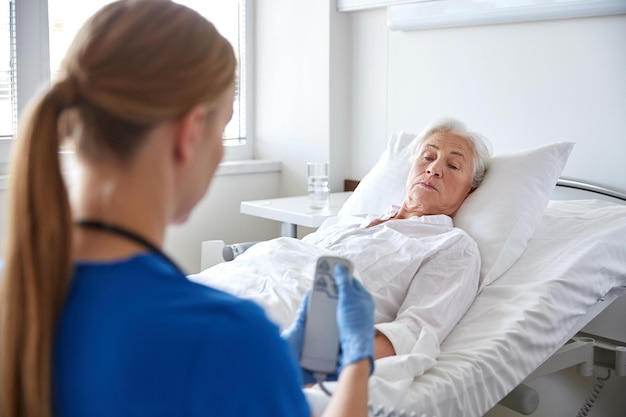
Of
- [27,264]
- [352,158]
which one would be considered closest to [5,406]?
[27,264]

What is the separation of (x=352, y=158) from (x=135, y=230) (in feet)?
9.47

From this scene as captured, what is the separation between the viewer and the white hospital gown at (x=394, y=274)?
2012 millimetres

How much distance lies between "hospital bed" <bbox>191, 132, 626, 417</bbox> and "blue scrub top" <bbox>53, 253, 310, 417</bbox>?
0.76 m

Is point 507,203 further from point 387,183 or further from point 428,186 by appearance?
point 387,183

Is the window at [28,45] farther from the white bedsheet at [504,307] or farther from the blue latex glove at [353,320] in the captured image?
the blue latex glove at [353,320]

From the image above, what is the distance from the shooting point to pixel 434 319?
6.66 feet

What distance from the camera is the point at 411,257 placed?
Result: 2236 mm

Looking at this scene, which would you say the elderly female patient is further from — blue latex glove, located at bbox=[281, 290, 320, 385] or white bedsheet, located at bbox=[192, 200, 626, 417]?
blue latex glove, located at bbox=[281, 290, 320, 385]

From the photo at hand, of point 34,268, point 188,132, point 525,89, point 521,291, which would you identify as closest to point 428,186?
point 521,291

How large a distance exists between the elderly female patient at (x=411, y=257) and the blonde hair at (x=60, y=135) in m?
1.17

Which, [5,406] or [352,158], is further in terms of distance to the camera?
[352,158]

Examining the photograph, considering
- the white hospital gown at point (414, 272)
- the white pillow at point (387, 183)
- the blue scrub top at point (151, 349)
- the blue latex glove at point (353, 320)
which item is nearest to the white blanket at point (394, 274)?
the white hospital gown at point (414, 272)

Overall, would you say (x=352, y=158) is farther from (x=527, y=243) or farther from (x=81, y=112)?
(x=81, y=112)

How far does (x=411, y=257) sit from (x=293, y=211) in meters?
1.00
